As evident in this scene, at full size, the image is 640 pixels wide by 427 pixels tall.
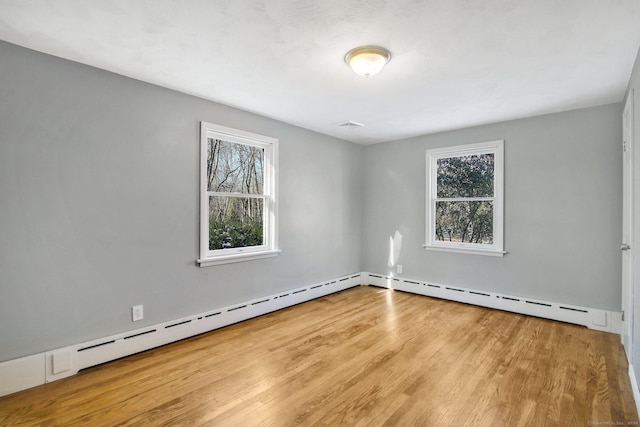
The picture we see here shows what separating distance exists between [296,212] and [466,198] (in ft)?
7.94

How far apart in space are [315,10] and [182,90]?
5.95 ft

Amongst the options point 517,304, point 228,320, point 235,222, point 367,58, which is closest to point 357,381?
point 228,320

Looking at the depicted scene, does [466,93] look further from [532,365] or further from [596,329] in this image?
[596,329]

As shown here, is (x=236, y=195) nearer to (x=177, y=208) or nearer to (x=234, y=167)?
(x=234, y=167)

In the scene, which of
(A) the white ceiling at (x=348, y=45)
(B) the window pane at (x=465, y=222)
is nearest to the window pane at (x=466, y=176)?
(B) the window pane at (x=465, y=222)

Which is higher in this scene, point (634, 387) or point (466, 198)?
point (466, 198)

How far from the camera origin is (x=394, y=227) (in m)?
5.11

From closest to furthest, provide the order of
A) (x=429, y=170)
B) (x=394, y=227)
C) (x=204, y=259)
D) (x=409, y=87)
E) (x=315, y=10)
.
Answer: (x=315, y=10) → (x=409, y=87) → (x=204, y=259) → (x=429, y=170) → (x=394, y=227)

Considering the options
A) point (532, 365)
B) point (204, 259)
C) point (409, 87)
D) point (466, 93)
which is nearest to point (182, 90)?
point (204, 259)

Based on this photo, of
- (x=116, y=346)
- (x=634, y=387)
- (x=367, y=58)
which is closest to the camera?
(x=634, y=387)

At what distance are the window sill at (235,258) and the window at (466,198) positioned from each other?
2404 mm

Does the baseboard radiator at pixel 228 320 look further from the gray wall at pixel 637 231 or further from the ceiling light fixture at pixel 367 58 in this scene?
the ceiling light fixture at pixel 367 58

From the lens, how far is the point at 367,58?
7.51ft

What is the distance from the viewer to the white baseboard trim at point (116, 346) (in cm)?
222
